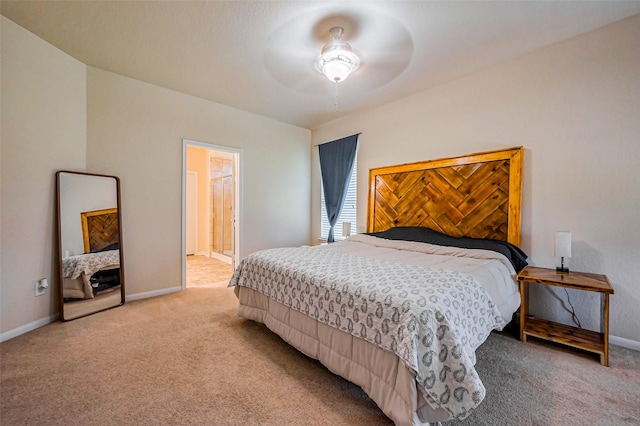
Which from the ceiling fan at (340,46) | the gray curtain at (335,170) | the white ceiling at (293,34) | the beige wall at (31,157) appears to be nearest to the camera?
the white ceiling at (293,34)

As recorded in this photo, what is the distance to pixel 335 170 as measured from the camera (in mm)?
4531

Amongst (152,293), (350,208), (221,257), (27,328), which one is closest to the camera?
(27,328)

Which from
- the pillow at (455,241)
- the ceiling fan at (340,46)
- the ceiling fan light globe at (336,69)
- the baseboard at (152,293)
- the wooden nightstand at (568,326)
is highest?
the ceiling fan at (340,46)

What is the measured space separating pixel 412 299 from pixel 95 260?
10.9 ft

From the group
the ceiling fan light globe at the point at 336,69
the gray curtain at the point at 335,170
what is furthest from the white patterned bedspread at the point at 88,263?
the ceiling fan light globe at the point at 336,69

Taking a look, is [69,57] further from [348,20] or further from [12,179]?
[348,20]

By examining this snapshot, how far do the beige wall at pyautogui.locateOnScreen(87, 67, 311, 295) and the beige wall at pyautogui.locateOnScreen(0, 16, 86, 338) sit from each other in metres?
0.27

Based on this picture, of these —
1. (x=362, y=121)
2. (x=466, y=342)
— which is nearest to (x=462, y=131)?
(x=362, y=121)

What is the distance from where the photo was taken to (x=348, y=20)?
213cm

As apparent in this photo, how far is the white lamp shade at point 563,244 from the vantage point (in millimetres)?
2186

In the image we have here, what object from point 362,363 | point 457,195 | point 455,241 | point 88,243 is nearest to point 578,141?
point 457,195

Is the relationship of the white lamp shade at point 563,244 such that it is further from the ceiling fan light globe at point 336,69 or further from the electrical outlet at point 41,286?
the electrical outlet at point 41,286

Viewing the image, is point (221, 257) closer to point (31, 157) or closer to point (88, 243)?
point (88, 243)

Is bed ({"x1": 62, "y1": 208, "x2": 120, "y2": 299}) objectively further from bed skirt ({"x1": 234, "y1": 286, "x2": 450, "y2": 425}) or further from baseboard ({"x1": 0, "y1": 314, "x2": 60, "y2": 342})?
bed skirt ({"x1": 234, "y1": 286, "x2": 450, "y2": 425})
